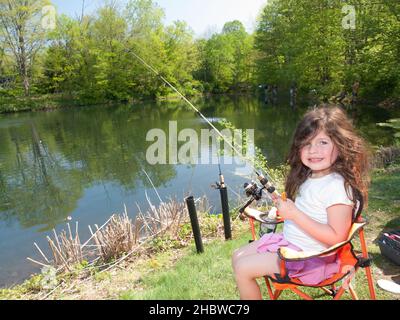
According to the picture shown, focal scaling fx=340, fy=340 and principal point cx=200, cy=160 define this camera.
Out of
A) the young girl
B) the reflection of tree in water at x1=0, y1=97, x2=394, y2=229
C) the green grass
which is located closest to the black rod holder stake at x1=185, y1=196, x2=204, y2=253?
the green grass

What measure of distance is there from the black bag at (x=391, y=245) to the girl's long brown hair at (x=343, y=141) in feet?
4.17

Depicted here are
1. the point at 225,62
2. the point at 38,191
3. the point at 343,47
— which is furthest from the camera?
the point at 225,62

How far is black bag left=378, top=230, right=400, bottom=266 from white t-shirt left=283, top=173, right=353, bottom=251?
4.50 feet

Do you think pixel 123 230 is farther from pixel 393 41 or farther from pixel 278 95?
pixel 278 95

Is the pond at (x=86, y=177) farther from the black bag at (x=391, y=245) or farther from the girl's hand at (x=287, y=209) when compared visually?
the girl's hand at (x=287, y=209)

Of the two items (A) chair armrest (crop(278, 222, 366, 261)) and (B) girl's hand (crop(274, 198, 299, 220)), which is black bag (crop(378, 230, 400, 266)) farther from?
(B) girl's hand (crop(274, 198, 299, 220))

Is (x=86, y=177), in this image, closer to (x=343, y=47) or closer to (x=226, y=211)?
(x=226, y=211)

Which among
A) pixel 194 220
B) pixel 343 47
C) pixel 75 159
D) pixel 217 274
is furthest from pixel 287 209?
pixel 343 47

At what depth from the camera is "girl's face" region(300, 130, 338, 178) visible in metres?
2.12

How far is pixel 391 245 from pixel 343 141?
161cm

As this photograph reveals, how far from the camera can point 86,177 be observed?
10539 millimetres

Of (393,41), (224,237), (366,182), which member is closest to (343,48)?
(393,41)
